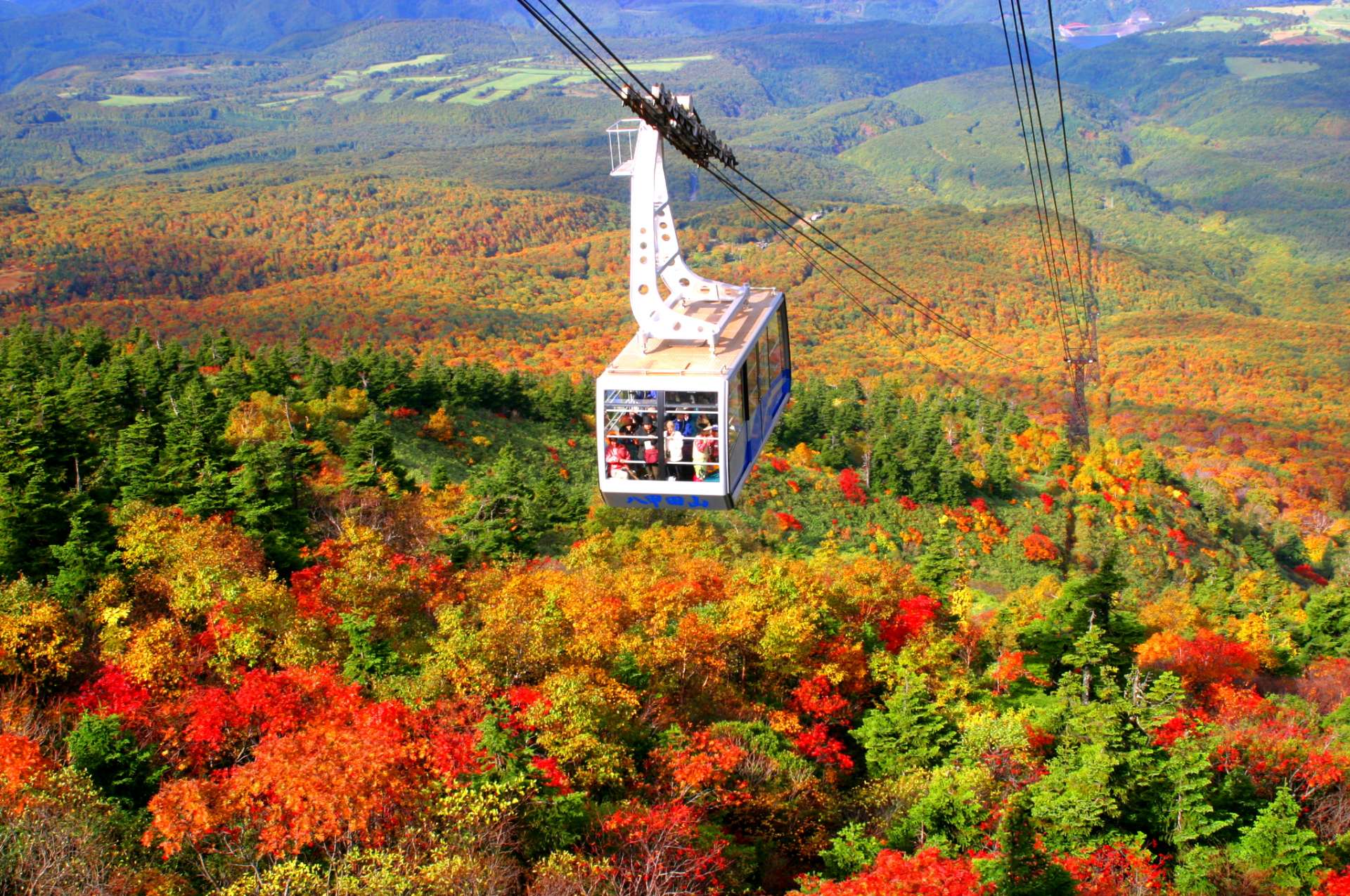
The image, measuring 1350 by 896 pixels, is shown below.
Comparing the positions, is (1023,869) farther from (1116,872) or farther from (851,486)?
(851,486)

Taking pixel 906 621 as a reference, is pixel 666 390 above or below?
above

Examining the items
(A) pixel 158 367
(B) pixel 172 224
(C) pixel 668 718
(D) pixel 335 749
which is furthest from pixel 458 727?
(B) pixel 172 224

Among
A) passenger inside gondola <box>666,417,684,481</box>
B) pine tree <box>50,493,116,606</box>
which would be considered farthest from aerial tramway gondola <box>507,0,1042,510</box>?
pine tree <box>50,493,116,606</box>

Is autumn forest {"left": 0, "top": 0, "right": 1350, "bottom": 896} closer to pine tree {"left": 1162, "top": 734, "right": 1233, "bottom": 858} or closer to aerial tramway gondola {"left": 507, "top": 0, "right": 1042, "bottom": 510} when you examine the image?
pine tree {"left": 1162, "top": 734, "right": 1233, "bottom": 858}

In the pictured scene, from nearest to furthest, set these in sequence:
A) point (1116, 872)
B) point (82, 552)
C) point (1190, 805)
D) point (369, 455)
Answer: point (1116, 872), point (1190, 805), point (82, 552), point (369, 455)

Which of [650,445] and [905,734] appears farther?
[905,734]

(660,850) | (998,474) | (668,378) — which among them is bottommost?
(998,474)

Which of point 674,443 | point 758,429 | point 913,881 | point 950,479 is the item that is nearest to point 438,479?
point 758,429
